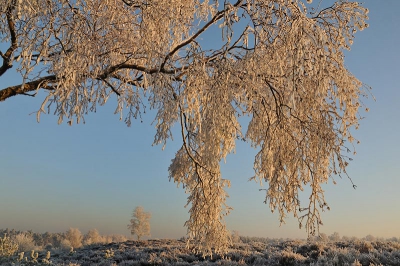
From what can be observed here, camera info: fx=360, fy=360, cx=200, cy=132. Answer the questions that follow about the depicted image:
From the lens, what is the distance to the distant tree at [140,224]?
37.9 metres

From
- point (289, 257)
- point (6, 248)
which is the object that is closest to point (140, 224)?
point (6, 248)

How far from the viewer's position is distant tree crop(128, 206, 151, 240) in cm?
3788

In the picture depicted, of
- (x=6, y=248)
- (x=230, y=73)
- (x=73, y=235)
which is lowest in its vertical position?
(x=73, y=235)

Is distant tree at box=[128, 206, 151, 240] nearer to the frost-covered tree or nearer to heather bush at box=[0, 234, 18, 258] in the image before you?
heather bush at box=[0, 234, 18, 258]

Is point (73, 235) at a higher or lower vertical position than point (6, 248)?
lower

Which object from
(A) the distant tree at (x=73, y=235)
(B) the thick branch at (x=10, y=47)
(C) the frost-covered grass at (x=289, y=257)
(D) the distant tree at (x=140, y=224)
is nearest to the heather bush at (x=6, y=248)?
(C) the frost-covered grass at (x=289, y=257)

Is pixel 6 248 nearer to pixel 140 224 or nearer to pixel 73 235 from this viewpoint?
pixel 140 224

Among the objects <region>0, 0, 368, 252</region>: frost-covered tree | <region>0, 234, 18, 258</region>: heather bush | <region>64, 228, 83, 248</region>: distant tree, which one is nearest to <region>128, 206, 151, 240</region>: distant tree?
<region>64, 228, 83, 248</region>: distant tree

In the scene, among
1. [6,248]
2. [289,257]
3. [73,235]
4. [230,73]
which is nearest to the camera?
[230,73]

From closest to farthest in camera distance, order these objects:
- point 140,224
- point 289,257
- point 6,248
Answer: point 289,257, point 6,248, point 140,224

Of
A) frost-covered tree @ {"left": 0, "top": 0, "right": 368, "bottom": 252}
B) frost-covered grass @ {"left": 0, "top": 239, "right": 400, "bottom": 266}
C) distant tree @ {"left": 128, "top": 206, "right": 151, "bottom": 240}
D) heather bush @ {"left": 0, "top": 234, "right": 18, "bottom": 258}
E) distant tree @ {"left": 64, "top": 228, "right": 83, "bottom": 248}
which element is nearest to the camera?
frost-covered tree @ {"left": 0, "top": 0, "right": 368, "bottom": 252}

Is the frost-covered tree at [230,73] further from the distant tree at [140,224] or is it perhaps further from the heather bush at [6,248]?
the distant tree at [140,224]

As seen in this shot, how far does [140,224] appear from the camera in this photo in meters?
38.1

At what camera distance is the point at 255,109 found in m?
6.52
